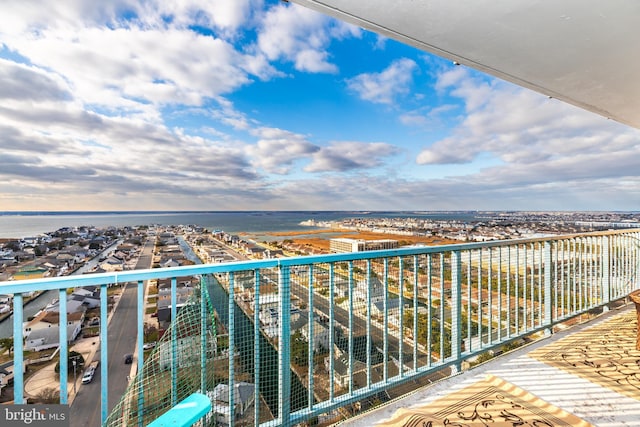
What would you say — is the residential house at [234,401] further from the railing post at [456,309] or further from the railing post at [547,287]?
the railing post at [547,287]

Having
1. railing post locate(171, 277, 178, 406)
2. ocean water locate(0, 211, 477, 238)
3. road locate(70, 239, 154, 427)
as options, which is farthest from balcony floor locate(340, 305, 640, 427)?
ocean water locate(0, 211, 477, 238)

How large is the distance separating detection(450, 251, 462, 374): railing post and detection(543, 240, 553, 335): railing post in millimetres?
1320

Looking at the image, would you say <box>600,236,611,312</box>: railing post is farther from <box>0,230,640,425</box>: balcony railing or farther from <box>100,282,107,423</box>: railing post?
<box>100,282,107,423</box>: railing post

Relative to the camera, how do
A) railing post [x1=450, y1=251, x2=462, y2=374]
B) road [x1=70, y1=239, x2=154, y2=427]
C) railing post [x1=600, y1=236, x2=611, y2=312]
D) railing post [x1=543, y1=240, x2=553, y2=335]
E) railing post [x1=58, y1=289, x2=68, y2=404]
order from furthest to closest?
railing post [x1=600, y1=236, x2=611, y2=312] < railing post [x1=543, y1=240, x2=553, y2=335] < railing post [x1=450, y1=251, x2=462, y2=374] < road [x1=70, y1=239, x2=154, y2=427] < railing post [x1=58, y1=289, x2=68, y2=404]

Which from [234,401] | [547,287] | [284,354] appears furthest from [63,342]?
[547,287]

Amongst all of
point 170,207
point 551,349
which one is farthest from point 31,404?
point 170,207

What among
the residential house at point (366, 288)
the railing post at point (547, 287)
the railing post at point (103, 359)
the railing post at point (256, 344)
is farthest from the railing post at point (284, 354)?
the railing post at point (547, 287)

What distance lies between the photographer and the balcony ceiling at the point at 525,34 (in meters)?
1.55

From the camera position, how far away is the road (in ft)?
4.03

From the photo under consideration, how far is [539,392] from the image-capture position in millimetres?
1906

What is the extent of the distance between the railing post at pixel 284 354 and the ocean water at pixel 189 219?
916cm

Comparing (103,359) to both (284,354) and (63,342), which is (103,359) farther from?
(284,354)

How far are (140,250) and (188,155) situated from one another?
10648mm

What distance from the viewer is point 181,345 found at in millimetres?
1146
